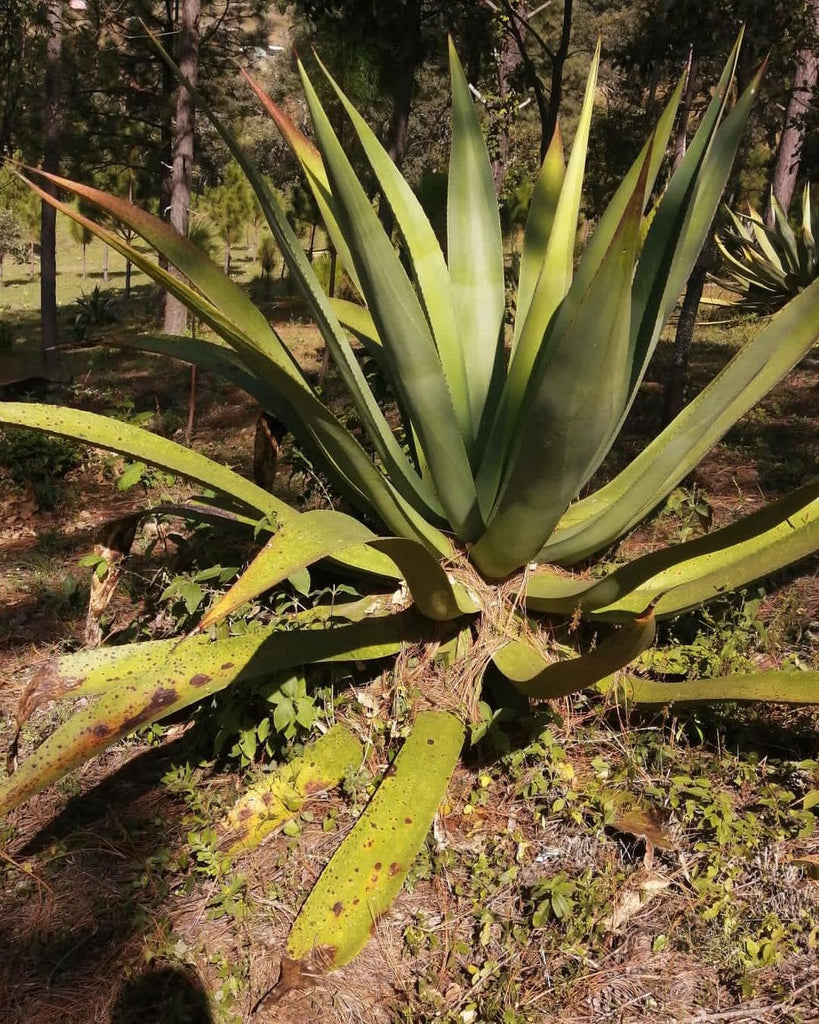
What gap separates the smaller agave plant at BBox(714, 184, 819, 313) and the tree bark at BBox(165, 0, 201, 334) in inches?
225

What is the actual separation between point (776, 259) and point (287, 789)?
5.94 metres

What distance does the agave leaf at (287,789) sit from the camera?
6.26 feet

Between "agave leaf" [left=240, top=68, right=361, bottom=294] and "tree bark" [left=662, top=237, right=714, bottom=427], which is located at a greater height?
"agave leaf" [left=240, top=68, right=361, bottom=294]

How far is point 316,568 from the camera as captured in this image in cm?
234

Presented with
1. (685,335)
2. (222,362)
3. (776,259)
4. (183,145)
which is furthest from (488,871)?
(183,145)

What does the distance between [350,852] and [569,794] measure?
0.59m

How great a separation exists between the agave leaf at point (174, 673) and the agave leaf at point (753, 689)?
658 millimetres

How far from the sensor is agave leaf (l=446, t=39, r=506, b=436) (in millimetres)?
2486

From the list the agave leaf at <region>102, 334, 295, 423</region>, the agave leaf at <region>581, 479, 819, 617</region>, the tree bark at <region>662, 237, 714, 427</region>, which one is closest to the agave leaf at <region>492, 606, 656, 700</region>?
the agave leaf at <region>581, 479, 819, 617</region>

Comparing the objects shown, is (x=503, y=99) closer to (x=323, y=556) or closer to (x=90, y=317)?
(x=323, y=556)

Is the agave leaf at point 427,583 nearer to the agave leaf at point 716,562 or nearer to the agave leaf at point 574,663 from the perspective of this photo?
the agave leaf at point 574,663

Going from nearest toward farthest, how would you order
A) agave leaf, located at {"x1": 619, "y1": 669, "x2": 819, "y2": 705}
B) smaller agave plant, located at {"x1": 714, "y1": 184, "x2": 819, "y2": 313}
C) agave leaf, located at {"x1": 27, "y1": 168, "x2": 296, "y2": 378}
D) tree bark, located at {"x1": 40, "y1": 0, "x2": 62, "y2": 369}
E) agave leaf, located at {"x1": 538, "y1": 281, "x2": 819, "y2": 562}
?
agave leaf, located at {"x1": 27, "y1": 168, "x2": 296, "y2": 378}, agave leaf, located at {"x1": 619, "y1": 669, "x2": 819, "y2": 705}, agave leaf, located at {"x1": 538, "y1": 281, "x2": 819, "y2": 562}, smaller agave plant, located at {"x1": 714, "y1": 184, "x2": 819, "y2": 313}, tree bark, located at {"x1": 40, "y1": 0, "x2": 62, "y2": 369}

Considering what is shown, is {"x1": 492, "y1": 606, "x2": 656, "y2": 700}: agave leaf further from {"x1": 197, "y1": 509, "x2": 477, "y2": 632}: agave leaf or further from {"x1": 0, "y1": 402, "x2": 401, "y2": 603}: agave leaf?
{"x1": 0, "y1": 402, "x2": 401, "y2": 603}: agave leaf

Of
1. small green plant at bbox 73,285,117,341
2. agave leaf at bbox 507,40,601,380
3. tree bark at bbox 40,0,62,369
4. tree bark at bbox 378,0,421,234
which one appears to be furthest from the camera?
small green plant at bbox 73,285,117,341
